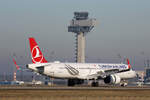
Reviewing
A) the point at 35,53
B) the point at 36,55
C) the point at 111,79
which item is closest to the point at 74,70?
the point at 111,79

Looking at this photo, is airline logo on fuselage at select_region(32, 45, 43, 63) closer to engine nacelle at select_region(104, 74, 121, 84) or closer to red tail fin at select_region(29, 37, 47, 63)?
red tail fin at select_region(29, 37, 47, 63)

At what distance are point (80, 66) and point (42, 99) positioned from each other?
54874 millimetres

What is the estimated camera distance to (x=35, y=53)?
330 feet

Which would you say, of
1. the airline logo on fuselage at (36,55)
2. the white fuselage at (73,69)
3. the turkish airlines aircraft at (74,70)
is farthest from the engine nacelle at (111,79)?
the airline logo on fuselage at (36,55)

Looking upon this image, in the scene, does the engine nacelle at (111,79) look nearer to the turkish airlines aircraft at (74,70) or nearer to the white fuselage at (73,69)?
the turkish airlines aircraft at (74,70)

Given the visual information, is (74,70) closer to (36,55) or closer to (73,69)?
(73,69)

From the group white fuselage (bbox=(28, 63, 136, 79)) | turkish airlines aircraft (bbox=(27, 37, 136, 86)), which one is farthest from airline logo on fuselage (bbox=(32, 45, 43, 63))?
white fuselage (bbox=(28, 63, 136, 79))

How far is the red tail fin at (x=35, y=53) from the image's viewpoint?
9925 centimetres

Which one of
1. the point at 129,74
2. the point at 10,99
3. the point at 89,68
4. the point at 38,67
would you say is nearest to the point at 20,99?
the point at 10,99

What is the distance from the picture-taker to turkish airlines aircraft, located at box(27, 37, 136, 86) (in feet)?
318

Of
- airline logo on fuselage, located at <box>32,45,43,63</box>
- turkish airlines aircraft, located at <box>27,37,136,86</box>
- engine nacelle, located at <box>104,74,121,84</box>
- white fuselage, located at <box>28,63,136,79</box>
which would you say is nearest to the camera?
white fuselage, located at <box>28,63,136,79</box>

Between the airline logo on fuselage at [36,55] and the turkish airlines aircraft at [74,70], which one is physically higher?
the airline logo on fuselage at [36,55]

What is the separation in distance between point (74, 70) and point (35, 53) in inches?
354

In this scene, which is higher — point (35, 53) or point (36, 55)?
point (35, 53)
